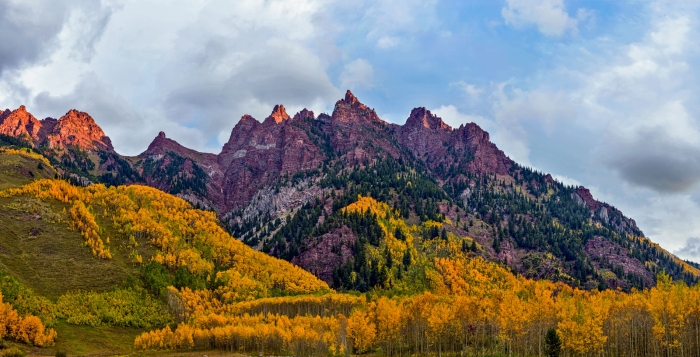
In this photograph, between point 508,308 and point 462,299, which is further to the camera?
point 462,299

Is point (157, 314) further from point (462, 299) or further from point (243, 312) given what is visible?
point (462, 299)

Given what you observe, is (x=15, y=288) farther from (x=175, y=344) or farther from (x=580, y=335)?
(x=580, y=335)

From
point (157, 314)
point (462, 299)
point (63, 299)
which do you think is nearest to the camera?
point (462, 299)

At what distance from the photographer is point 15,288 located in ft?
529

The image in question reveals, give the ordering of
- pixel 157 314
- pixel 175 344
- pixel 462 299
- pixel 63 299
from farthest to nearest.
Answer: pixel 157 314
pixel 63 299
pixel 175 344
pixel 462 299

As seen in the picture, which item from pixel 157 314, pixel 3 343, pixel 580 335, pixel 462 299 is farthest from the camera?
pixel 157 314

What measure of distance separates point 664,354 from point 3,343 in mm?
171703

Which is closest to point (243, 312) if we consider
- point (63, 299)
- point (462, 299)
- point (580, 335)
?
point (63, 299)

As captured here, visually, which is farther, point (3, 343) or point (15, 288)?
point (15, 288)

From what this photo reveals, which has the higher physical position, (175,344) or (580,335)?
(580,335)

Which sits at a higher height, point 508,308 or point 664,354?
point 508,308

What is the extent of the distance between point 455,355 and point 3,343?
119 metres

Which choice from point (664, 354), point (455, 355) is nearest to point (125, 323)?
point (455, 355)

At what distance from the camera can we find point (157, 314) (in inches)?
7500
